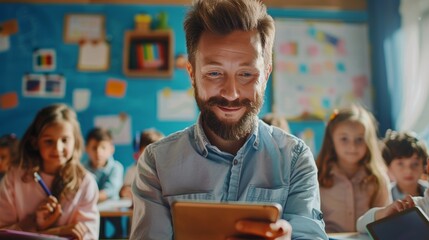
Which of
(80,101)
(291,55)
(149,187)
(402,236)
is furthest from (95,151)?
(402,236)

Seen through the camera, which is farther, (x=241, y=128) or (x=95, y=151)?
(x=95, y=151)

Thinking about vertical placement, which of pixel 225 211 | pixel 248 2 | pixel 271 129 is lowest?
pixel 225 211

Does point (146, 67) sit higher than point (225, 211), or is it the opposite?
point (146, 67)

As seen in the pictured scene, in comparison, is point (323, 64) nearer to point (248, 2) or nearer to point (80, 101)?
point (80, 101)

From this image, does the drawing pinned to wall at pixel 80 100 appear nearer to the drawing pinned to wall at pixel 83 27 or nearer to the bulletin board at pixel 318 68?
the drawing pinned to wall at pixel 83 27

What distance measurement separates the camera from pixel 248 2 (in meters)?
1.28

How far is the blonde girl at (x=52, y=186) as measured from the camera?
188cm

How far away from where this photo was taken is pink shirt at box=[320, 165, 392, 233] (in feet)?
6.97

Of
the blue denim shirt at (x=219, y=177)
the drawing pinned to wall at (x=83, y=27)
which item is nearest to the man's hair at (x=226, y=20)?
the blue denim shirt at (x=219, y=177)

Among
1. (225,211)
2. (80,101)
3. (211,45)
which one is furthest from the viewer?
(80,101)

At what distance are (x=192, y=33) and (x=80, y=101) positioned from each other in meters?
3.31

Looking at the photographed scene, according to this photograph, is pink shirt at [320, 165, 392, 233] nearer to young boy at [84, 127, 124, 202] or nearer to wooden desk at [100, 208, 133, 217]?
wooden desk at [100, 208, 133, 217]

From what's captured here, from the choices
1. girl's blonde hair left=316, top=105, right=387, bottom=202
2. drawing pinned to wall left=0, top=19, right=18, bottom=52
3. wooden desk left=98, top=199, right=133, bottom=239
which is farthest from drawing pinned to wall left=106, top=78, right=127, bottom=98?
girl's blonde hair left=316, top=105, right=387, bottom=202

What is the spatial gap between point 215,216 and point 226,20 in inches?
20.6
